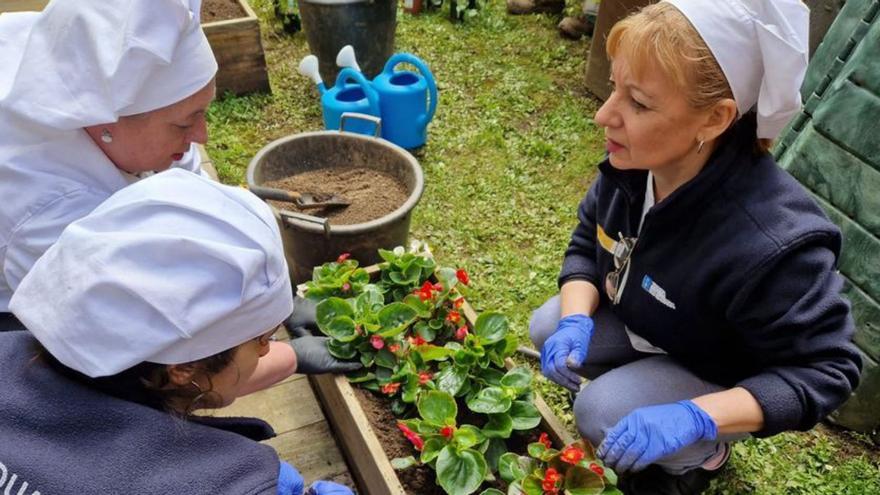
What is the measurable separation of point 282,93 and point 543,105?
1527 millimetres

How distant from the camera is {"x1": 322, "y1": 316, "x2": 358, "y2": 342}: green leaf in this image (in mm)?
1761

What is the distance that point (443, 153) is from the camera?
133 inches

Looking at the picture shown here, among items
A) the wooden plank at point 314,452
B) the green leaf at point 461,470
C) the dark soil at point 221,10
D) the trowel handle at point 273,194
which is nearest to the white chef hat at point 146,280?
the green leaf at point 461,470

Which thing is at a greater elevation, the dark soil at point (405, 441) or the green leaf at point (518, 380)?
the green leaf at point (518, 380)

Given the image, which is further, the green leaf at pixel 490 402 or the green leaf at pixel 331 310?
the green leaf at pixel 331 310

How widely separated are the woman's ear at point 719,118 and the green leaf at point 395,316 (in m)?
0.89

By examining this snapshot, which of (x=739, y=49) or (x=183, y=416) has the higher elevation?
(x=739, y=49)

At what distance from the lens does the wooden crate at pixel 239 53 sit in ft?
11.1

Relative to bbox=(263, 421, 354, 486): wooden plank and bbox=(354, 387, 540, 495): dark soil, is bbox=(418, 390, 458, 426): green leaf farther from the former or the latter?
bbox=(263, 421, 354, 486): wooden plank

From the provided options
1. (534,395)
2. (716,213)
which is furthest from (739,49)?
(534,395)

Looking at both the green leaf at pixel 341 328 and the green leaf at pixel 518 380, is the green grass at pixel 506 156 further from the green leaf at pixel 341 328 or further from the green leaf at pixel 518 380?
the green leaf at pixel 341 328

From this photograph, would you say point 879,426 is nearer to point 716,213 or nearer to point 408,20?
point 716,213

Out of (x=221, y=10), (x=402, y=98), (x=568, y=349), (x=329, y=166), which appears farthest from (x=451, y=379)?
(x=221, y=10)

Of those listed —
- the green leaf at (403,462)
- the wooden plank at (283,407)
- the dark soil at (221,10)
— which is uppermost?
the dark soil at (221,10)
